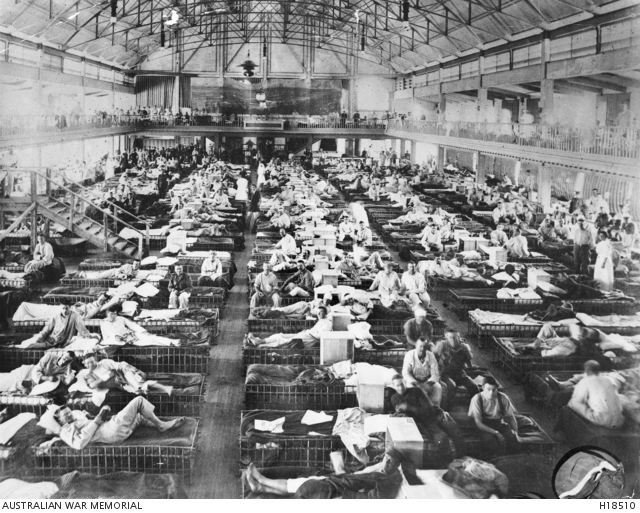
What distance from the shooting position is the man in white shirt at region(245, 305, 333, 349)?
11.3 meters

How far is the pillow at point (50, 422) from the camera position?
8359 mm

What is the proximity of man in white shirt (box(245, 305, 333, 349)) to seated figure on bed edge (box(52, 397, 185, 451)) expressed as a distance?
2.81m

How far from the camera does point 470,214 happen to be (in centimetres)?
2658

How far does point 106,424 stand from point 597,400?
579 cm

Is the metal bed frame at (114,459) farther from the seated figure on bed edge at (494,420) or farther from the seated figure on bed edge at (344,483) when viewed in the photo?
the seated figure on bed edge at (494,420)

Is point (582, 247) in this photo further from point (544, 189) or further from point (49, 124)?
point (49, 124)

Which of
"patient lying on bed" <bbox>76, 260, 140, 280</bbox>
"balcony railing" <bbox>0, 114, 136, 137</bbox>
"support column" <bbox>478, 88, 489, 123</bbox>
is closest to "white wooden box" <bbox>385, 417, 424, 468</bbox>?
"patient lying on bed" <bbox>76, 260, 140, 280</bbox>

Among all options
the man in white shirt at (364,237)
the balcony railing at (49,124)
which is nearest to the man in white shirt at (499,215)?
the man in white shirt at (364,237)

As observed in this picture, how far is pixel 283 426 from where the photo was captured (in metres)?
8.70

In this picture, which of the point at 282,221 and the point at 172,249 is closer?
the point at 172,249

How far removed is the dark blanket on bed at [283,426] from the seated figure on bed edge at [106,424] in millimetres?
792

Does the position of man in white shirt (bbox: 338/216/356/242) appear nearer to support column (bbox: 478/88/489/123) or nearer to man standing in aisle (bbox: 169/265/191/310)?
man standing in aisle (bbox: 169/265/191/310)

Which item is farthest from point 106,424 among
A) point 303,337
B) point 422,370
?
point 422,370
